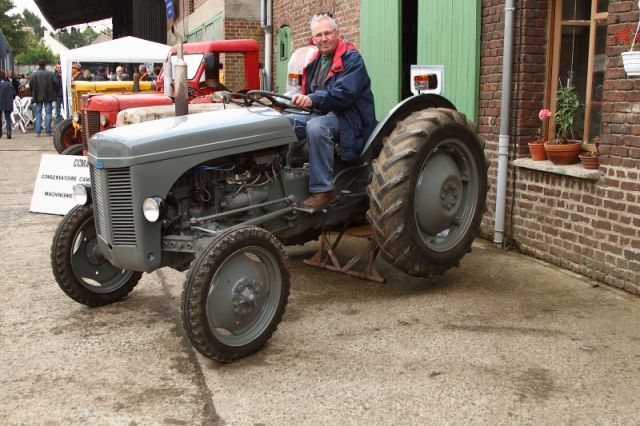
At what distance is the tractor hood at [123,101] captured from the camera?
31.5ft

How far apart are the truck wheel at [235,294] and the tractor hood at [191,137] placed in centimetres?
55

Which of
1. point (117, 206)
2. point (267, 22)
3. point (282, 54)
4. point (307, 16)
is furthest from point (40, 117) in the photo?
point (117, 206)

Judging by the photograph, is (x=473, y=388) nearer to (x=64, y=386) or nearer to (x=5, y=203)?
(x=64, y=386)

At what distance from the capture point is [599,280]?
5418 mm

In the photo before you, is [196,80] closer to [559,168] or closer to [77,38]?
[559,168]

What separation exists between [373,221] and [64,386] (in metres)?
2.10

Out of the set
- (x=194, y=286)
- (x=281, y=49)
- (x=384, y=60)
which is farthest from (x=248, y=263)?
(x=281, y=49)

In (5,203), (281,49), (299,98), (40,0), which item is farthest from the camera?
(40,0)

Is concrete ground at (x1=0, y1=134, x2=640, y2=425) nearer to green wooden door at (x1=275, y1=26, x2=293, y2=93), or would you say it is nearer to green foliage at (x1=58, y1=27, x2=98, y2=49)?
green wooden door at (x1=275, y1=26, x2=293, y2=93)

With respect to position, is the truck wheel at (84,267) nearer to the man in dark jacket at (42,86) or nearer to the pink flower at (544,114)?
the pink flower at (544,114)

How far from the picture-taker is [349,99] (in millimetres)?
4891

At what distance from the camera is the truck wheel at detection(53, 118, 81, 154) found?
42.4ft

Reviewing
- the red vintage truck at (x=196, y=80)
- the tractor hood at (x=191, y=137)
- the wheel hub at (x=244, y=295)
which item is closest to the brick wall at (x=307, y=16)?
the red vintage truck at (x=196, y=80)

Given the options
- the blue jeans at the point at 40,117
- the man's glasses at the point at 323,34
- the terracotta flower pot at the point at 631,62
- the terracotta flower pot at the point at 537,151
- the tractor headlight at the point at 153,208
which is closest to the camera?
the tractor headlight at the point at 153,208
